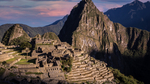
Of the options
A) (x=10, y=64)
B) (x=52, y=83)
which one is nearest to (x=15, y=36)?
(x=10, y=64)

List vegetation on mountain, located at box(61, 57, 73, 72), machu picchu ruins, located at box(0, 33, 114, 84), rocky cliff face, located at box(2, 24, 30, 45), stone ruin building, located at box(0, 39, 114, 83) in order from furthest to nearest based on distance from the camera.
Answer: rocky cliff face, located at box(2, 24, 30, 45)
vegetation on mountain, located at box(61, 57, 73, 72)
stone ruin building, located at box(0, 39, 114, 83)
machu picchu ruins, located at box(0, 33, 114, 84)

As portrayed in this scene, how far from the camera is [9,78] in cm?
2780

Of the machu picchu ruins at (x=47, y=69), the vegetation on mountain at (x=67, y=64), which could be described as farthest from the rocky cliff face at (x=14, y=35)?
the vegetation on mountain at (x=67, y=64)

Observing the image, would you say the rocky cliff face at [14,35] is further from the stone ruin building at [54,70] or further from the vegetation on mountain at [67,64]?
the vegetation on mountain at [67,64]

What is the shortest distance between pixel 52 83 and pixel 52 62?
433 inches

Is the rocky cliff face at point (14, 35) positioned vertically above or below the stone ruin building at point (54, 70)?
above

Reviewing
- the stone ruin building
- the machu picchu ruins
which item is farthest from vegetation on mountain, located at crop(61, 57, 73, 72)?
the stone ruin building

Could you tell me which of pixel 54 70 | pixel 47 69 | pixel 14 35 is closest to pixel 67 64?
pixel 54 70

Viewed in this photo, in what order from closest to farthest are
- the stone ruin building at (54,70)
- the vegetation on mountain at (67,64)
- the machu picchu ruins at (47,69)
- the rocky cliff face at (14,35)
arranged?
1. the machu picchu ruins at (47,69)
2. the stone ruin building at (54,70)
3. the vegetation on mountain at (67,64)
4. the rocky cliff face at (14,35)

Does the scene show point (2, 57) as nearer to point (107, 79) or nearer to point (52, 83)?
point (52, 83)

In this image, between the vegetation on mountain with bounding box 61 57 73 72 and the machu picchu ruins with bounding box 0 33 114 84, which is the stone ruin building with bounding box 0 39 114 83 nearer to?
the machu picchu ruins with bounding box 0 33 114 84

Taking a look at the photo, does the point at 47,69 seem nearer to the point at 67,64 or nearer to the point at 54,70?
the point at 54,70

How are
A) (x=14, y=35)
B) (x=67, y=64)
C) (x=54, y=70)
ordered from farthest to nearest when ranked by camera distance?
(x=14, y=35), (x=67, y=64), (x=54, y=70)

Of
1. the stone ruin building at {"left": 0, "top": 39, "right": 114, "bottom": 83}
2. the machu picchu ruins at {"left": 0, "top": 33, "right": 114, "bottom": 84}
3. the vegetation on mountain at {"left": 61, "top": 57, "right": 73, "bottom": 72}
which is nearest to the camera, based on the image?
the machu picchu ruins at {"left": 0, "top": 33, "right": 114, "bottom": 84}
